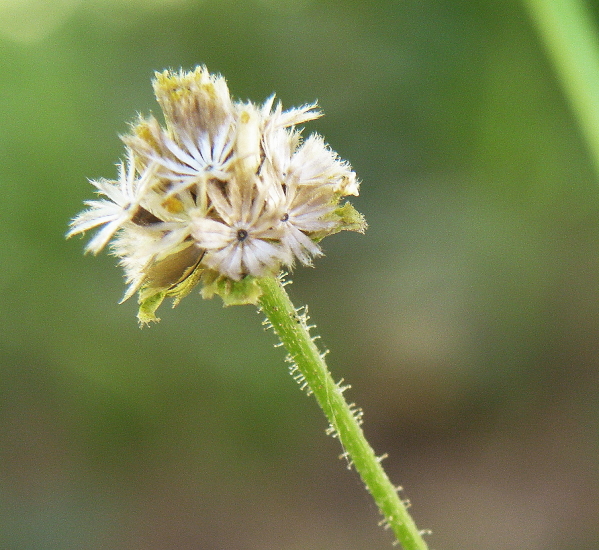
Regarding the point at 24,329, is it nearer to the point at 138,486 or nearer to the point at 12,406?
the point at 12,406

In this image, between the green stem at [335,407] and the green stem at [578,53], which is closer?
the green stem at [335,407]

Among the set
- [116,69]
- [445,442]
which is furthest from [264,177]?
[445,442]

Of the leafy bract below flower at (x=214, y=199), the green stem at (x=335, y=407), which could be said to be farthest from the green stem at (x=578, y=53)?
the green stem at (x=335, y=407)

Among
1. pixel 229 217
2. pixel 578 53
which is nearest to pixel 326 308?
pixel 578 53

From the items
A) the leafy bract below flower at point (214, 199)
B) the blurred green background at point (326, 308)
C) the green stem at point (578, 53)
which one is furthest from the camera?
the blurred green background at point (326, 308)

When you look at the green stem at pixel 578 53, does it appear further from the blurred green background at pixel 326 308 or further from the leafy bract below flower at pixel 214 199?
the blurred green background at pixel 326 308

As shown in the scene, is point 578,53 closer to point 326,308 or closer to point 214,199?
point 214,199

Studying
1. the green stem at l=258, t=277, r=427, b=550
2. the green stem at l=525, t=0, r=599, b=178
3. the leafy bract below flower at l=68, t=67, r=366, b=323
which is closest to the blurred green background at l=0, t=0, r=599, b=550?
the green stem at l=525, t=0, r=599, b=178

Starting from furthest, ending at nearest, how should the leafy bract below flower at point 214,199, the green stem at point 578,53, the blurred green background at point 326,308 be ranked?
the blurred green background at point 326,308 < the green stem at point 578,53 < the leafy bract below flower at point 214,199
